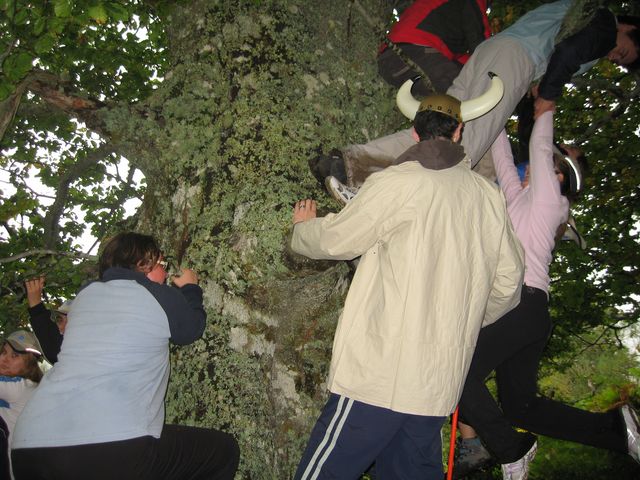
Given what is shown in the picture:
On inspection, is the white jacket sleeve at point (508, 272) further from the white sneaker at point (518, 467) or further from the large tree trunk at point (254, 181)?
the white sneaker at point (518, 467)

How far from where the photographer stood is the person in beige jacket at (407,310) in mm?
1909

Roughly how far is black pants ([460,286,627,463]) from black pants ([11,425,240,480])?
132 centimetres

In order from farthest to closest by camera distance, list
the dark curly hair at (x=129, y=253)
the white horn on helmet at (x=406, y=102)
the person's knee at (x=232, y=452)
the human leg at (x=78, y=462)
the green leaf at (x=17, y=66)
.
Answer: the white horn on helmet at (x=406, y=102)
the green leaf at (x=17, y=66)
the dark curly hair at (x=129, y=253)
the person's knee at (x=232, y=452)
the human leg at (x=78, y=462)

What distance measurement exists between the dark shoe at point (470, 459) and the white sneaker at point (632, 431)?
762 mm

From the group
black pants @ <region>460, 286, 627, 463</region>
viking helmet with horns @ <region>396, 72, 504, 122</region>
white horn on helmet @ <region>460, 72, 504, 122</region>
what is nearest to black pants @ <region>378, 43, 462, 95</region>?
viking helmet with horns @ <region>396, 72, 504, 122</region>

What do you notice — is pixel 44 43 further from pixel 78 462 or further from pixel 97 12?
pixel 78 462

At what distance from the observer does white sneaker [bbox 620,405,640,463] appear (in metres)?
2.74

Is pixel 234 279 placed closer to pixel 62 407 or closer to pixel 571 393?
pixel 62 407

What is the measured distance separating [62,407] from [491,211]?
6.33 ft

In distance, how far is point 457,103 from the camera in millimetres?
2219

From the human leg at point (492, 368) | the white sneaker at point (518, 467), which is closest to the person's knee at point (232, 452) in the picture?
the human leg at point (492, 368)

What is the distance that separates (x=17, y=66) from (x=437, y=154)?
2151 millimetres

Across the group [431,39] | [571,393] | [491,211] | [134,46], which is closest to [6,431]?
[491,211]

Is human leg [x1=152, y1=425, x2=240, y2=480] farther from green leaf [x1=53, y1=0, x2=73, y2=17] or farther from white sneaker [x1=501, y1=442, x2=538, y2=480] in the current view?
green leaf [x1=53, y1=0, x2=73, y2=17]
